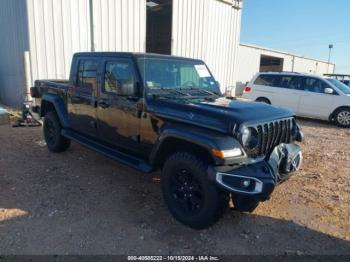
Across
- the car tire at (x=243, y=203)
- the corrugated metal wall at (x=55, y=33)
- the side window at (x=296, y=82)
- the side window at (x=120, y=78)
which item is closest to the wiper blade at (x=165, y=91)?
the side window at (x=120, y=78)

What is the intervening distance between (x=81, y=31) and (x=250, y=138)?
Result: 26.8ft

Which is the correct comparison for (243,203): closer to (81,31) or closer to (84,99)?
(84,99)

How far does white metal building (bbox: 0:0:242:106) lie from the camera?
876 centimetres

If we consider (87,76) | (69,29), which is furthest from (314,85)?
(69,29)

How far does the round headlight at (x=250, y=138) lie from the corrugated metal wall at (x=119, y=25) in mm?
8026

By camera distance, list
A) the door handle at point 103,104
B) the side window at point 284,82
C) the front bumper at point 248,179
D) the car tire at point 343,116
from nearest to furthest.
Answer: the front bumper at point 248,179 → the door handle at point 103,104 → the car tire at point 343,116 → the side window at point 284,82

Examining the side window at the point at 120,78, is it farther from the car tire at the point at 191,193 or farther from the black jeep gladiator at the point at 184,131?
the car tire at the point at 191,193

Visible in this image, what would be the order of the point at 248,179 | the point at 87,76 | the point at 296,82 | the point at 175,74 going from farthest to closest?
1. the point at 296,82
2. the point at 87,76
3. the point at 175,74
4. the point at 248,179

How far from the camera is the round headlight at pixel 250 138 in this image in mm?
2898

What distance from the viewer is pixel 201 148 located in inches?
119

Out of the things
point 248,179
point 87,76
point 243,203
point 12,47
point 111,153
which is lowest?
point 243,203

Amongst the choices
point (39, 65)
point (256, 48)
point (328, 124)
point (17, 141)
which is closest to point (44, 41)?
point (39, 65)

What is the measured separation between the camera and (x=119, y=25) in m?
10.1

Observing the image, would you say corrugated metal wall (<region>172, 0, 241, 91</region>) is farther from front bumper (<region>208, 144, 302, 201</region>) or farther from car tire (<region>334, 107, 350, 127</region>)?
front bumper (<region>208, 144, 302, 201</region>)
